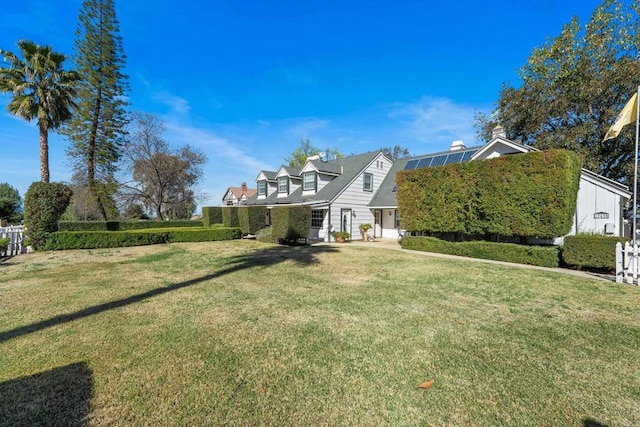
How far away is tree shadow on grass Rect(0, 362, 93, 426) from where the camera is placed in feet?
7.59

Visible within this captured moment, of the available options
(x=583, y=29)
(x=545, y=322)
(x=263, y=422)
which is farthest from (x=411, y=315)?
(x=583, y=29)

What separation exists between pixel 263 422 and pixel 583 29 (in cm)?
2382

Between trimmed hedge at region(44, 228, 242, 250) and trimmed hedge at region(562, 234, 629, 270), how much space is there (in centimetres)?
1762

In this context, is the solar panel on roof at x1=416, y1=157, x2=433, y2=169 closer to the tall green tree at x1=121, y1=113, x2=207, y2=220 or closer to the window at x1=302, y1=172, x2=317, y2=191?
the window at x1=302, y1=172, x2=317, y2=191

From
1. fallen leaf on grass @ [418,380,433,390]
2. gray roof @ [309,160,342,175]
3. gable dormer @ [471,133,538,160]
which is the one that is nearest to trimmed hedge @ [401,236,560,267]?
gable dormer @ [471,133,538,160]

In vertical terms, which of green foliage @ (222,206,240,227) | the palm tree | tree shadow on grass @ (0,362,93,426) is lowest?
tree shadow on grass @ (0,362,93,426)

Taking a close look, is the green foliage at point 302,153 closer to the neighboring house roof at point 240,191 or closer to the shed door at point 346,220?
the neighboring house roof at point 240,191

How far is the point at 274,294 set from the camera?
19.9 feet

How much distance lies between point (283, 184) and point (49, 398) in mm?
20373

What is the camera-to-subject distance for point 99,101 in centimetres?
2097

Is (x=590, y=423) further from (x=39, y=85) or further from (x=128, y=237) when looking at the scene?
(x=39, y=85)

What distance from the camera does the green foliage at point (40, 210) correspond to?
12664mm

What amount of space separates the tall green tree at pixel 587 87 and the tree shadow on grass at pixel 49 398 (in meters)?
21.7

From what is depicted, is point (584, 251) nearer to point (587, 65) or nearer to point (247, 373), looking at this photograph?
point (247, 373)
